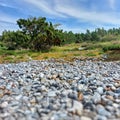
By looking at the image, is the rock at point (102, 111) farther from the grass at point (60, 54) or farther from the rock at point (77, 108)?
the grass at point (60, 54)

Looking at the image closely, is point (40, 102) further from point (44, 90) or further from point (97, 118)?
point (97, 118)

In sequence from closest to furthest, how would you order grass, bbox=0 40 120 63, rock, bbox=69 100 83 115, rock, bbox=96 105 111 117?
rock, bbox=96 105 111 117 < rock, bbox=69 100 83 115 < grass, bbox=0 40 120 63

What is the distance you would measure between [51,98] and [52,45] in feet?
131

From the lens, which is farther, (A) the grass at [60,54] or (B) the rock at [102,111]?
(A) the grass at [60,54]

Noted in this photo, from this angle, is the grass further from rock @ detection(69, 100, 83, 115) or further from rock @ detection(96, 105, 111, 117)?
rock @ detection(96, 105, 111, 117)

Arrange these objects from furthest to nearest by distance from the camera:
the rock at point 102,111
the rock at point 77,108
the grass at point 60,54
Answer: the grass at point 60,54
the rock at point 77,108
the rock at point 102,111

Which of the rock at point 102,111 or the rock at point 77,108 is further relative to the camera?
the rock at point 77,108

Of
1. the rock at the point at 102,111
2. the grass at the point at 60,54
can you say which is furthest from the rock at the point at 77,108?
the grass at the point at 60,54

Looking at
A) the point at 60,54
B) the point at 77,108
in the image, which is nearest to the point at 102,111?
the point at 77,108

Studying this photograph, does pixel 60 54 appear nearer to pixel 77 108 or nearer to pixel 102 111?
pixel 77 108

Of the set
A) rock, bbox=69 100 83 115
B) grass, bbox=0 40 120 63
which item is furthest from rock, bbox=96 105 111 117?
grass, bbox=0 40 120 63

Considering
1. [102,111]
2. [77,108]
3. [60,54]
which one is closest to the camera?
[102,111]

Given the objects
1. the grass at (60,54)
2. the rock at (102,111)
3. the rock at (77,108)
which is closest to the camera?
the rock at (102,111)

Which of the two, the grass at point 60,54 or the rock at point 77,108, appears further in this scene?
the grass at point 60,54
